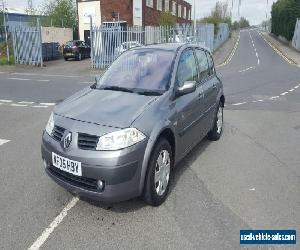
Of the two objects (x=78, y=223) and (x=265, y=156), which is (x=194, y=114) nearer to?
(x=265, y=156)

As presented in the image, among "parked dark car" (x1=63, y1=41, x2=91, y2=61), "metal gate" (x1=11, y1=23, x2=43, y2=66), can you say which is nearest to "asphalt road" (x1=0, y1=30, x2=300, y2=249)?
"metal gate" (x1=11, y1=23, x2=43, y2=66)

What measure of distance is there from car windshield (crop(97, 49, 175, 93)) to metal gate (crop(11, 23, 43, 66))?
61.9 feet

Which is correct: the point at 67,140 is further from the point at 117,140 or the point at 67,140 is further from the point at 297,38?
the point at 297,38

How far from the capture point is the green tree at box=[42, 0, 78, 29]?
133 feet

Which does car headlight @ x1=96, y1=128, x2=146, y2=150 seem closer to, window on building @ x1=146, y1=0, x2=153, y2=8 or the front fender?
the front fender

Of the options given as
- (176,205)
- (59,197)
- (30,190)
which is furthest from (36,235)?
(176,205)

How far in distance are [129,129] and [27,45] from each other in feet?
70.1

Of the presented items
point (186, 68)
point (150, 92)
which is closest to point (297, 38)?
point (186, 68)

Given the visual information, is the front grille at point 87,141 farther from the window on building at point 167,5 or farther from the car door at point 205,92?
the window on building at point 167,5

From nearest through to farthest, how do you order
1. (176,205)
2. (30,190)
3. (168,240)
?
(168,240)
(176,205)
(30,190)

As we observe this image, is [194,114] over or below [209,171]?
over

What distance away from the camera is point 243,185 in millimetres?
4539

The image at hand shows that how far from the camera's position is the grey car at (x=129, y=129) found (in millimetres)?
3438

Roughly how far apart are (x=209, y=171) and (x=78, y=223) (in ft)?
7.20
